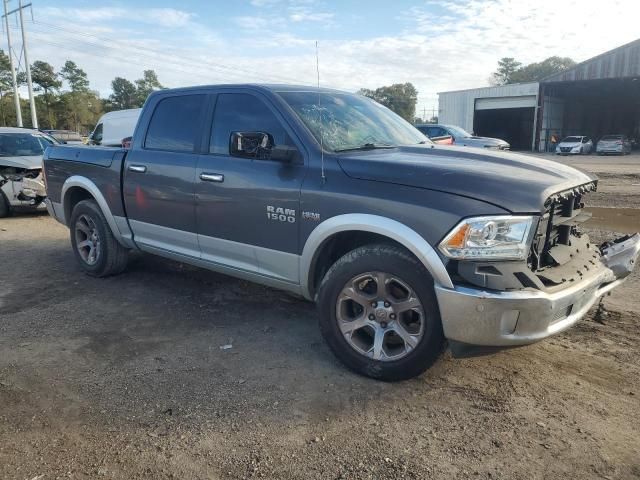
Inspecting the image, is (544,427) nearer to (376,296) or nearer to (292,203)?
(376,296)

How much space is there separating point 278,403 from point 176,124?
9.23ft

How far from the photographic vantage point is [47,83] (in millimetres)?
59219

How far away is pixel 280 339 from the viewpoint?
4.16 meters

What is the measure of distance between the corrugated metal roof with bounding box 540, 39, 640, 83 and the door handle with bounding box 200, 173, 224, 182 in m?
42.2

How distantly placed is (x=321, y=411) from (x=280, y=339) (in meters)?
1.13

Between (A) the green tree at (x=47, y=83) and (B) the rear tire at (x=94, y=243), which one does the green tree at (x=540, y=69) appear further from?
(B) the rear tire at (x=94, y=243)

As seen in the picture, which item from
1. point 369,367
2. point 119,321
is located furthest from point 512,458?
point 119,321

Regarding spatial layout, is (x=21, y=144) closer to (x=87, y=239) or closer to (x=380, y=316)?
(x=87, y=239)

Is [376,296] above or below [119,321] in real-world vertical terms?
above

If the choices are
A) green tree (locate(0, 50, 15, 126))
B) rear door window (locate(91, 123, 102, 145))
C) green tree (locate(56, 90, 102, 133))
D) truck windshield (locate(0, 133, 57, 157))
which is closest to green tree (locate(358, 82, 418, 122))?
green tree (locate(56, 90, 102, 133))

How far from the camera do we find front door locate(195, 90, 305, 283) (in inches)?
149

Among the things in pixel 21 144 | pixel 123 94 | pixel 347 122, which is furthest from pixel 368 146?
pixel 123 94

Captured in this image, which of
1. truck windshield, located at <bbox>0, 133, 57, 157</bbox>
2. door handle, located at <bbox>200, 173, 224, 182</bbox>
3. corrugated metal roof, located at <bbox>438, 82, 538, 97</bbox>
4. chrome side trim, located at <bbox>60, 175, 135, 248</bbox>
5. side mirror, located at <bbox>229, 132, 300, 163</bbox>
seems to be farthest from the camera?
corrugated metal roof, located at <bbox>438, 82, 538, 97</bbox>

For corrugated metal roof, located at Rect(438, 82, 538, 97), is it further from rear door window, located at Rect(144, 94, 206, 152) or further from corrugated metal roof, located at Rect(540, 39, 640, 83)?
rear door window, located at Rect(144, 94, 206, 152)
